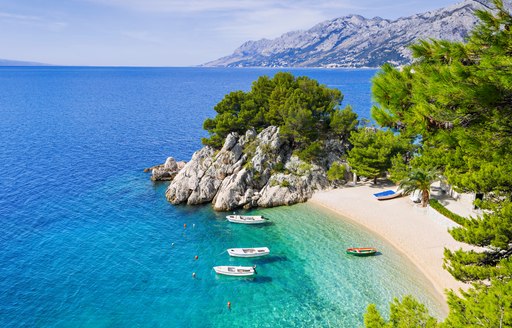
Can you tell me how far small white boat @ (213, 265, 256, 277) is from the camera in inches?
1347

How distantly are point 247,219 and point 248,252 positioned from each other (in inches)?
337

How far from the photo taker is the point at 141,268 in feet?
118

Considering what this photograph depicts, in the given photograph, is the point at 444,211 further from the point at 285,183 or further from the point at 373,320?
the point at 373,320

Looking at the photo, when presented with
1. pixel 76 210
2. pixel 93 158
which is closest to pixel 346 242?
pixel 76 210

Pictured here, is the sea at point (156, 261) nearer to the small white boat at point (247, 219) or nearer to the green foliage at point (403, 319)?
the small white boat at point (247, 219)

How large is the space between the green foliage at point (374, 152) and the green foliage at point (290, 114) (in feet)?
19.4

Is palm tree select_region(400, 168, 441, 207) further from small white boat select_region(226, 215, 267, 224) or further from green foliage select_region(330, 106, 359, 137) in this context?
small white boat select_region(226, 215, 267, 224)

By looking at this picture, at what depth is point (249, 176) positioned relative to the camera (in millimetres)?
53062

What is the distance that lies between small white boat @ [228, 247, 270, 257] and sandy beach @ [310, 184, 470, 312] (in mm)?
15238

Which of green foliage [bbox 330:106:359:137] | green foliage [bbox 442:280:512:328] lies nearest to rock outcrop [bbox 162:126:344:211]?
green foliage [bbox 330:106:359:137]

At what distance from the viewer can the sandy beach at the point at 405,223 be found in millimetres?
33812

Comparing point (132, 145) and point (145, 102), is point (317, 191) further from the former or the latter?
point (145, 102)

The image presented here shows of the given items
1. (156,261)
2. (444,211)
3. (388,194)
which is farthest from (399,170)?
(156,261)

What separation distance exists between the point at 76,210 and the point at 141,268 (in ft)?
67.8
